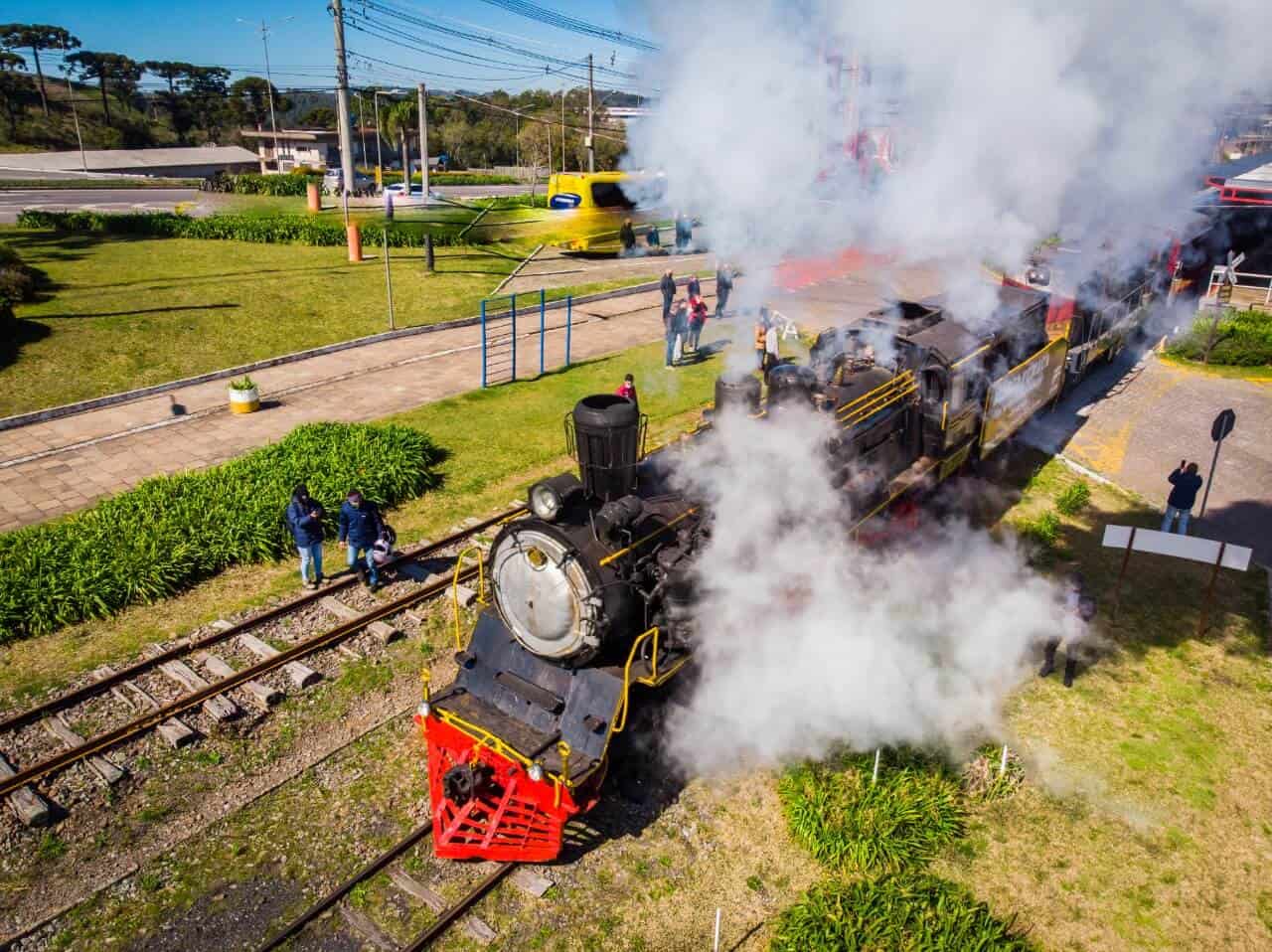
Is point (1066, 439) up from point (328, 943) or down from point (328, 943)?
up

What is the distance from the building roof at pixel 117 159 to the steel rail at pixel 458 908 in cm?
7185

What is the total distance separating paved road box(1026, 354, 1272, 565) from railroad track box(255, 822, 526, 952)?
486 inches

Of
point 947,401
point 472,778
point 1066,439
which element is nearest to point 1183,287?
point 1066,439

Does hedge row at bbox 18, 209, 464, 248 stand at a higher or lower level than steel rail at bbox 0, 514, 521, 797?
higher

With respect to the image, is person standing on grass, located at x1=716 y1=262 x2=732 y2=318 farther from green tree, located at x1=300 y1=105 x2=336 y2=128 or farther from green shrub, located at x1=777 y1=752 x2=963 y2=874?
green tree, located at x1=300 y1=105 x2=336 y2=128

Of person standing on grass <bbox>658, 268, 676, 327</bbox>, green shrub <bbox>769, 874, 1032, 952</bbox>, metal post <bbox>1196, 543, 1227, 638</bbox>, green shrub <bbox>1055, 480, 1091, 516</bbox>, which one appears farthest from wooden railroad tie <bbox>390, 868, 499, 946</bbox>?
person standing on grass <bbox>658, 268, 676, 327</bbox>

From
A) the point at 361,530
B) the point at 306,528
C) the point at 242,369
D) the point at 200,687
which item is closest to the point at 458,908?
the point at 200,687

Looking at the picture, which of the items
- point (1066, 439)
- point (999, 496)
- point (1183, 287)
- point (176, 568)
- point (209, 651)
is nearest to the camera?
point (209, 651)

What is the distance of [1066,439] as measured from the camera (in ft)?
58.1

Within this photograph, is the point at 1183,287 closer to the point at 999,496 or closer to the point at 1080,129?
the point at 999,496

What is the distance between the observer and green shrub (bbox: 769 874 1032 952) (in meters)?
6.82

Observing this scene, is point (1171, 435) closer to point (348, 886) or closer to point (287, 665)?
point (287, 665)

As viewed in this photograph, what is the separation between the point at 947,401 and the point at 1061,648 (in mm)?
3726

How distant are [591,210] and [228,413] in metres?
19.5
